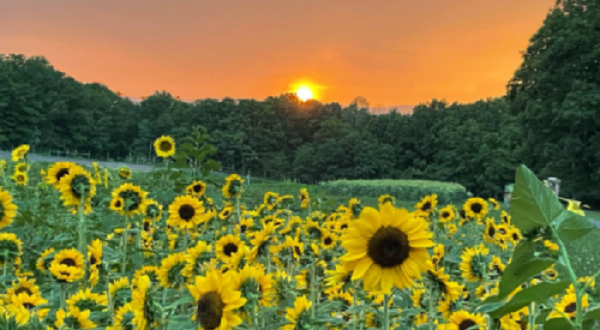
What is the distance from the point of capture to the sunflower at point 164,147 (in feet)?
14.6

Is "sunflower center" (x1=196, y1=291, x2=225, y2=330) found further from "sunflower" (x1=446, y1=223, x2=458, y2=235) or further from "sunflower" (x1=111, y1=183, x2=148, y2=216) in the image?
"sunflower" (x1=446, y1=223, x2=458, y2=235)

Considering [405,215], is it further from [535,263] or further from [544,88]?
[544,88]

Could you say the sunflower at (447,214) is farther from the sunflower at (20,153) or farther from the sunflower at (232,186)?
the sunflower at (20,153)

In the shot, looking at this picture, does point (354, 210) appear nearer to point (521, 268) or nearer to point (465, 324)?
point (465, 324)

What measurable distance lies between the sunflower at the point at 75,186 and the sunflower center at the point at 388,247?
1.73 m

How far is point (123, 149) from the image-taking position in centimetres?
5028

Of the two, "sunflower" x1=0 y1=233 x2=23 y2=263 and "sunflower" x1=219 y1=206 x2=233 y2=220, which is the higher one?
"sunflower" x1=219 y1=206 x2=233 y2=220

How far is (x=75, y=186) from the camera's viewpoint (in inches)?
95.0

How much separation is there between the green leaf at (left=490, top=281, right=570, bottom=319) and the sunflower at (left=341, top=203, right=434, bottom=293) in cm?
61

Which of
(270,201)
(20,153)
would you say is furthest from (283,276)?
(20,153)

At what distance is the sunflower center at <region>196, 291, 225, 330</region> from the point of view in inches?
43.4

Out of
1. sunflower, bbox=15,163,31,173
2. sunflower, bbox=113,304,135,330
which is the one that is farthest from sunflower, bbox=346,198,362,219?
sunflower, bbox=15,163,31,173

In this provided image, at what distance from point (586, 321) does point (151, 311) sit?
864 millimetres

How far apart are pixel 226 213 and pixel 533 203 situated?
3264mm
